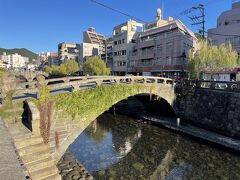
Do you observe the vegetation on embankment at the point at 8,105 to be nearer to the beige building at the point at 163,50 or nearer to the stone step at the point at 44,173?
the stone step at the point at 44,173

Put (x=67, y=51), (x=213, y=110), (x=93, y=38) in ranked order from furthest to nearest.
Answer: (x=67, y=51)
(x=93, y=38)
(x=213, y=110)

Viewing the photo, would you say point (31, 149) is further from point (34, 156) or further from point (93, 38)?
point (93, 38)

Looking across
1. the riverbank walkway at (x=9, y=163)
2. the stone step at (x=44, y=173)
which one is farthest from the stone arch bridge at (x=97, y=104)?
the riverbank walkway at (x=9, y=163)

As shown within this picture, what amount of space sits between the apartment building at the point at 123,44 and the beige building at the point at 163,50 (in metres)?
2.23

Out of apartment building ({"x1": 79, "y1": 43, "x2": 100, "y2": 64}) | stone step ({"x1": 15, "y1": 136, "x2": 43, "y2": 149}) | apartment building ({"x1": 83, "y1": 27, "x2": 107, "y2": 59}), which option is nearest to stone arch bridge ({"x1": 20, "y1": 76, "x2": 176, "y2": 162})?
stone step ({"x1": 15, "y1": 136, "x2": 43, "y2": 149})

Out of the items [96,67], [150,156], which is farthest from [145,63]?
[150,156]

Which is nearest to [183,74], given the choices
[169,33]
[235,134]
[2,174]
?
[169,33]

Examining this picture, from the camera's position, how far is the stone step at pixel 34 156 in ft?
26.8

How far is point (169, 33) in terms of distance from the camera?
5053 cm

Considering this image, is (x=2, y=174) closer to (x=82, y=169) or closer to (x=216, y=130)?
(x=82, y=169)

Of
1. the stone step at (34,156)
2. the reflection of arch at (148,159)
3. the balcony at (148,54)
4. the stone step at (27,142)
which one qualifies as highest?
the balcony at (148,54)

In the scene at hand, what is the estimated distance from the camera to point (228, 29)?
46969 millimetres

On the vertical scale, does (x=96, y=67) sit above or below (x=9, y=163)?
above

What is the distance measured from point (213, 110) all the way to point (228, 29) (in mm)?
32195
